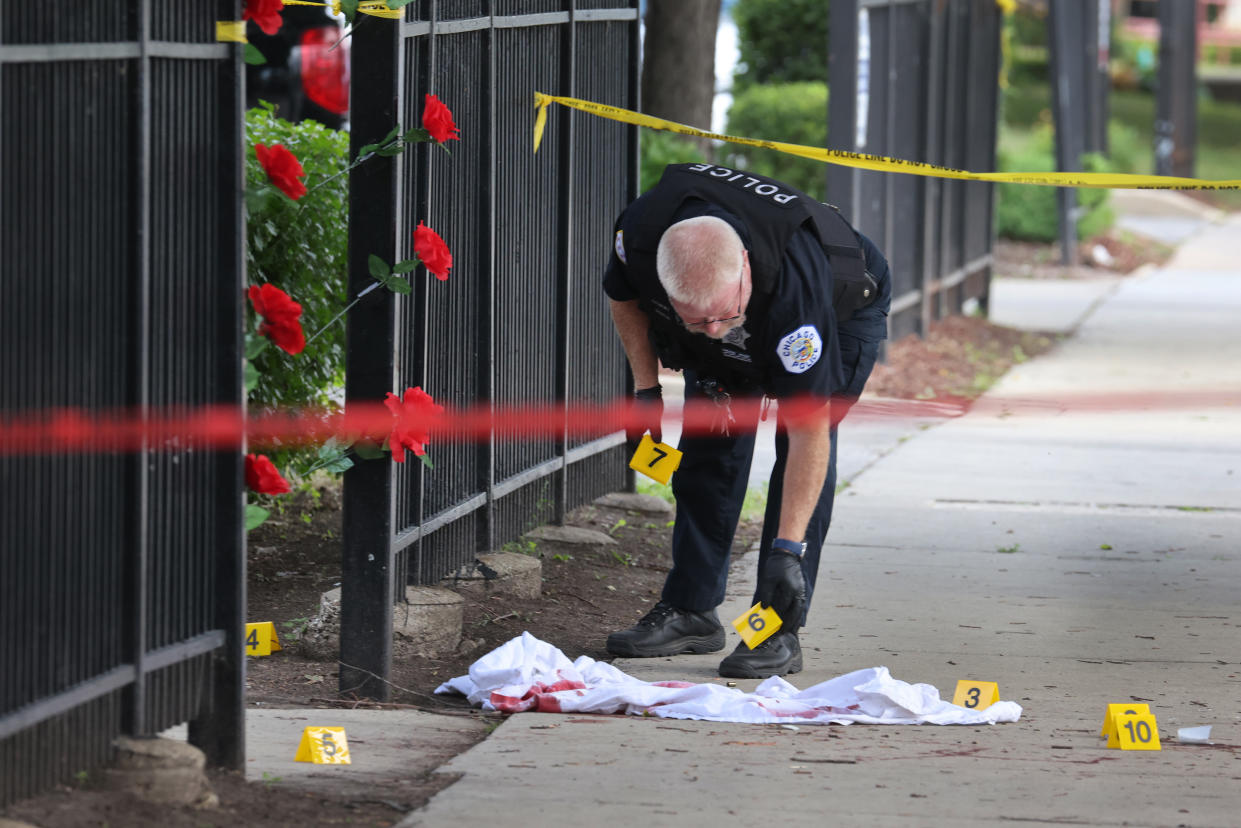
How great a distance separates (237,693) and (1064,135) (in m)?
15.7

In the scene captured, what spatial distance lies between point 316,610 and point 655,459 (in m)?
1.25

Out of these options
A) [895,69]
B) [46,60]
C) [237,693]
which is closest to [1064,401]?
[895,69]

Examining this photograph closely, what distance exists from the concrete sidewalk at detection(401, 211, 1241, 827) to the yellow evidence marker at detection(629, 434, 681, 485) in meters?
0.58

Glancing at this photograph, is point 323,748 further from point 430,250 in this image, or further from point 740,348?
point 740,348

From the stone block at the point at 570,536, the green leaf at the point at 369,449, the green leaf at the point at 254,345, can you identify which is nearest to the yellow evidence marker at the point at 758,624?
the green leaf at the point at 369,449

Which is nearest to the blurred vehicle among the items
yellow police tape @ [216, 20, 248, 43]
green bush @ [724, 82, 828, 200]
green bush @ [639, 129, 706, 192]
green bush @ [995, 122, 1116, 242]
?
green bush @ [639, 129, 706, 192]

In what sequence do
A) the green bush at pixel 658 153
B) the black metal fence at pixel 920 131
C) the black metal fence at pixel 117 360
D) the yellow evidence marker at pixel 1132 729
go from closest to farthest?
the black metal fence at pixel 117 360
the yellow evidence marker at pixel 1132 729
the black metal fence at pixel 920 131
the green bush at pixel 658 153

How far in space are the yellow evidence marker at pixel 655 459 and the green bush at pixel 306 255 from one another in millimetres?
1260

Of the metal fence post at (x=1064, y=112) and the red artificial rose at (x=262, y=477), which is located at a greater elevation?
the metal fence post at (x=1064, y=112)

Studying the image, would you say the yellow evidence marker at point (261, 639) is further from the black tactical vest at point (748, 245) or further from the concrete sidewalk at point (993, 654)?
the black tactical vest at point (748, 245)

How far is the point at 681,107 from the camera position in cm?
1216

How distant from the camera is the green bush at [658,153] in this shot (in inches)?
465

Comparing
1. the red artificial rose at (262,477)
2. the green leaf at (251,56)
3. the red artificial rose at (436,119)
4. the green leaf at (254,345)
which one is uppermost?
the green leaf at (251,56)

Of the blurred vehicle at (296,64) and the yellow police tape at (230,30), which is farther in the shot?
the blurred vehicle at (296,64)
